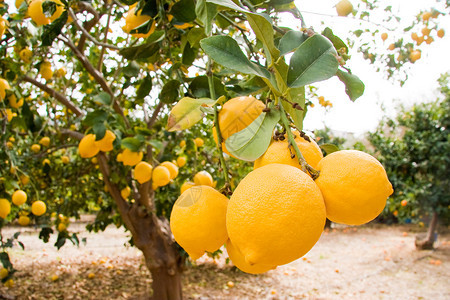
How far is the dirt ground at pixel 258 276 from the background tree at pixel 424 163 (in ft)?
2.65

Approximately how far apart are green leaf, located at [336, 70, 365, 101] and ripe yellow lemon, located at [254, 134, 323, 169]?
0.35 feet

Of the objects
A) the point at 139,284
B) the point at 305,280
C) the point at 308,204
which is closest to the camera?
the point at 308,204

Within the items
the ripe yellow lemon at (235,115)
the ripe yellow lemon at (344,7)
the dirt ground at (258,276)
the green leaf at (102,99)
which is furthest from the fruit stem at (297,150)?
the dirt ground at (258,276)

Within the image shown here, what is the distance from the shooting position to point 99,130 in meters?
1.52

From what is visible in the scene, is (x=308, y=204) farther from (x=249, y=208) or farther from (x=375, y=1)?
(x=375, y=1)

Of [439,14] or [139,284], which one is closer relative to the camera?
[439,14]

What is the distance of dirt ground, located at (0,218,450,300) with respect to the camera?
12.7 feet

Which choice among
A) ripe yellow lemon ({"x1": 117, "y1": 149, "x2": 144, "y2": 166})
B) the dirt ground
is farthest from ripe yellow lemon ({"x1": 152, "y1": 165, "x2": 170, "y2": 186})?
the dirt ground

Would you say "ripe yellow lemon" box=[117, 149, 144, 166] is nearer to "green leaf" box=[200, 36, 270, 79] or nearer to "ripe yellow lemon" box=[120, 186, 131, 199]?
"ripe yellow lemon" box=[120, 186, 131, 199]

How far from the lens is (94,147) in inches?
65.2

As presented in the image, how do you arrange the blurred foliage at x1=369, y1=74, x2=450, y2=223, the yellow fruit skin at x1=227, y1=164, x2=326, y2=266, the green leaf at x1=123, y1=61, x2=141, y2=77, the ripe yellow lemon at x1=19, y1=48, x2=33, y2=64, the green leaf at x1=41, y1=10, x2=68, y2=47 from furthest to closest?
→ the blurred foliage at x1=369, y1=74, x2=450, y2=223 < the ripe yellow lemon at x1=19, y1=48, x2=33, y2=64 < the green leaf at x1=123, y1=61, x2=141, y2=77 < the green leaf at x1=41, y1=10, x2=68, y2=47 < the yellow fruit skin at x1=227, y1=164, x2=326, y2=266

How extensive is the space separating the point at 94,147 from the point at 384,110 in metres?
6.96

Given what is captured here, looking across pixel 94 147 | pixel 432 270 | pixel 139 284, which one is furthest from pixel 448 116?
pixel 94 147

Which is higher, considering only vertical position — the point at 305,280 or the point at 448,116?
the point at 448,116
